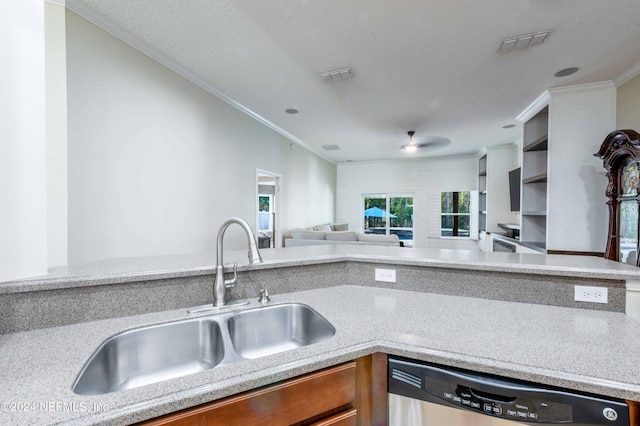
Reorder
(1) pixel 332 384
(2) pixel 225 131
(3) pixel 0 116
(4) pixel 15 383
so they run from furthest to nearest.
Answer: (2) pixel 225 131, (3) pixel 0 116, (1) pixel 332 384, (4) pixel 15 383

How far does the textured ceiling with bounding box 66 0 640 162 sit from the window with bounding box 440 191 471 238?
3269mm

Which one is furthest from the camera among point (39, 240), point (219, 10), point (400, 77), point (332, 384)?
point (400, 77)

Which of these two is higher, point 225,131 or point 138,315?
point 225,131

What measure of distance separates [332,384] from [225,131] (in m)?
3.59

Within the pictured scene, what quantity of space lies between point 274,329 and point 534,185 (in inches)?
176

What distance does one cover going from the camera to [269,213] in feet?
18.4

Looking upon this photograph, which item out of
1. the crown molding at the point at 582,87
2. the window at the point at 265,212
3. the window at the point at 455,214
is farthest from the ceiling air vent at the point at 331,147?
the crown molding at the point at 582,87

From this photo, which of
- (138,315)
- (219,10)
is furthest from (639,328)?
(219,10)

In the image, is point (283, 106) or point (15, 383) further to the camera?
point (283, 106)

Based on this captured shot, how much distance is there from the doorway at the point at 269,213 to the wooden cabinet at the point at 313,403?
4072mm

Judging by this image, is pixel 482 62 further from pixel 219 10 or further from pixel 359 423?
pixel 359 423

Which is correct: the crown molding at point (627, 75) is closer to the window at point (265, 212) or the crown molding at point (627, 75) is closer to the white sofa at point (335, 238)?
the white sofa at point (335, 238)

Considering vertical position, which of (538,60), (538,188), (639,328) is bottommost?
Answer: (639,328)

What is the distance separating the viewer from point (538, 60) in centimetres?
264
